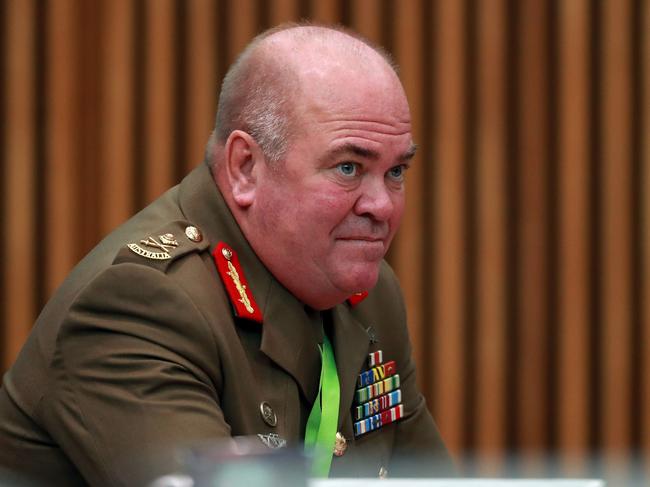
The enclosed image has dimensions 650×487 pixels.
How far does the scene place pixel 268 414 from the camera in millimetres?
1871

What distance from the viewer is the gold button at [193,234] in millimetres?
1942

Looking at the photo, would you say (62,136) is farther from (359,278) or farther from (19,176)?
(359,278)

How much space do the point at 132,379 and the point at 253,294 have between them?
0.37 metres

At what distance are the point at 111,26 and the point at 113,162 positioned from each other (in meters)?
0.40

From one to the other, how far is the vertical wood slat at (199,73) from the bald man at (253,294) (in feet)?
4.90

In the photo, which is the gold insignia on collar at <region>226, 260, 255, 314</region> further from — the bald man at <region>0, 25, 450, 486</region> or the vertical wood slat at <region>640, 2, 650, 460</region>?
the vertical wood slat at <region>640, 2, 650, 460</region>

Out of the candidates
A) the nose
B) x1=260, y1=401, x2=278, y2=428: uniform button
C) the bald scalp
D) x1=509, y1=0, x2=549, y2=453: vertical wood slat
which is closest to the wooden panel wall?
x1=509, y1=0, x2=549, y2=453: vertical wood slat

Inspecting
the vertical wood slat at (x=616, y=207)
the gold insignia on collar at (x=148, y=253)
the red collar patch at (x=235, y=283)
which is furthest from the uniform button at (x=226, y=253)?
the vertical wood slat at (x=616, y=207)

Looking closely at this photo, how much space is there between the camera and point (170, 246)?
1.87m

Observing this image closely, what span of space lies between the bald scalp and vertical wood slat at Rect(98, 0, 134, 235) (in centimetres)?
153

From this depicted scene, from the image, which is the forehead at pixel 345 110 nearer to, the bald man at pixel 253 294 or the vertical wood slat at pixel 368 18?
the bald man at pixel 253 294

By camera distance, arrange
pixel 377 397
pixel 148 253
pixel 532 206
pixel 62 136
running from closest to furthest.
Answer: pixel 148 253
pixel 377 397
pixel 62 136
pixel 532 206

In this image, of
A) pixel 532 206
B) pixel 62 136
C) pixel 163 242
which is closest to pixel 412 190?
pixel 532 206

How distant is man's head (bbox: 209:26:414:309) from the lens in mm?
1930
